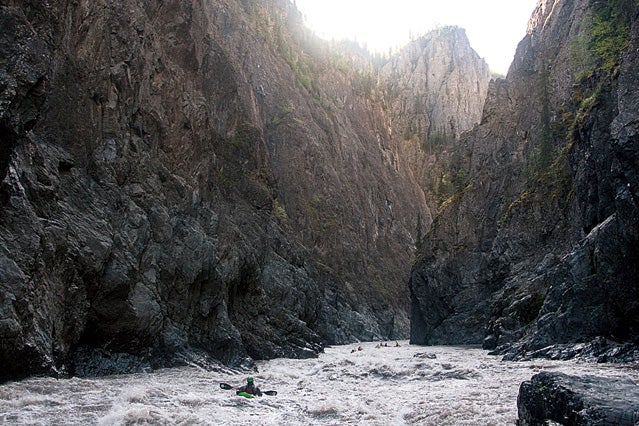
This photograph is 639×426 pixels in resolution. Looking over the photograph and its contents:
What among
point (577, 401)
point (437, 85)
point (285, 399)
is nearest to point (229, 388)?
point (285, 399)

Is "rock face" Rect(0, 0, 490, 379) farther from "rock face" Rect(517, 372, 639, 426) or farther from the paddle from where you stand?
"rock face" Rect(517, 372, 639, 426)

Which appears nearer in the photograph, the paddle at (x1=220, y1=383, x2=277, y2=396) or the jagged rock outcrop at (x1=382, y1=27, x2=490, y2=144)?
the paddle at (x1=220, y1=383, x2=277, y2=396)

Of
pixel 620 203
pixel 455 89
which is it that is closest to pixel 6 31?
pixel 620 203

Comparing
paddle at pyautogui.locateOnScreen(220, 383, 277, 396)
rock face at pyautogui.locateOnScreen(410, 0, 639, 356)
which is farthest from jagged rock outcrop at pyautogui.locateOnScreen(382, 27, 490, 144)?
paddle at pyautogui.locateOnScreen(220, 383, 277, 396)

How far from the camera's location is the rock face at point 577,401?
312 inches

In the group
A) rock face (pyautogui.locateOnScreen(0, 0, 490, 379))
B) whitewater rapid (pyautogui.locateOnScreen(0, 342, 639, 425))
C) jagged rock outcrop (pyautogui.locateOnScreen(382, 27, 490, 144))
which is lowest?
whitewater rapid (pyautogui.locateOnScreen(0, 342, 639, 425))

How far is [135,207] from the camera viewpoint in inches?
885

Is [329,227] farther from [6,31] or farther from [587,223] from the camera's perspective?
[6,31]

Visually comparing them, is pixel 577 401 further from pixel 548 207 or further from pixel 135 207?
pixel 548 207

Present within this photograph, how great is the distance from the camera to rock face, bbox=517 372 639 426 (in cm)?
793

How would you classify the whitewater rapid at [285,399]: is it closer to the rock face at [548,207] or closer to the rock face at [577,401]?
the rock face at [577,401]

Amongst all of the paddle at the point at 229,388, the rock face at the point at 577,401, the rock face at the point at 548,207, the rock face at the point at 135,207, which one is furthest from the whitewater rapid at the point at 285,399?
the rock face at the point at 548,207

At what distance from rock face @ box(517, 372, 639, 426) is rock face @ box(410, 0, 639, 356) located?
558 inches

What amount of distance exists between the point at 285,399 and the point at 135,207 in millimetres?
10557
